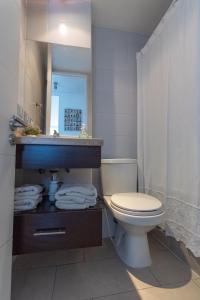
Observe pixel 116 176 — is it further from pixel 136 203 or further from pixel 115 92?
pixel 115 92

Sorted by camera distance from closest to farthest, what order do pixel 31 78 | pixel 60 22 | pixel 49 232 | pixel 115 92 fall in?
pixel 49 232 → pixel 31 78 → pixel 60 22 → pixel 115 92

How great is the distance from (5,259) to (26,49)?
1.52m

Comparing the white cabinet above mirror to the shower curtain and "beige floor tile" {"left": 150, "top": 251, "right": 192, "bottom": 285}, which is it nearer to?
the shower curtain

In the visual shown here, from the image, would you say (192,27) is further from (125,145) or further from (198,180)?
(125,145)

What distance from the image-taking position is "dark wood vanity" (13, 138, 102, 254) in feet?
3.03

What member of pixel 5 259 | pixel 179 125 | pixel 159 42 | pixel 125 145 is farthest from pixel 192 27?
pixel 5 259

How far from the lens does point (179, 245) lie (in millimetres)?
1437

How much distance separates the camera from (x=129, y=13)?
1805 millimetres

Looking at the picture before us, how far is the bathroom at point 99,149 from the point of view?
3.11 feet

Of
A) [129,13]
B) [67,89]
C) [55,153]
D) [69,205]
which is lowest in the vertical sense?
[69,205]

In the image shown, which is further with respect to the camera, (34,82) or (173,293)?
(34,82)

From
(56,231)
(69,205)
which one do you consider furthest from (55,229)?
(69,205)

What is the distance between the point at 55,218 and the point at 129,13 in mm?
1993

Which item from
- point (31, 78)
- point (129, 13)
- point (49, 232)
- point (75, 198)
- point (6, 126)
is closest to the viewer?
point (6, 126)
